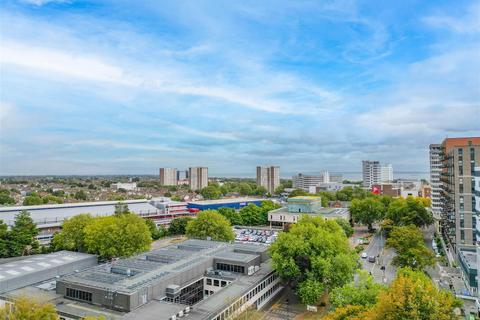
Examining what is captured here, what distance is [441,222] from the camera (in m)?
56.4

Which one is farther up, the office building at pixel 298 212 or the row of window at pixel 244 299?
the office building at pixel 298 212

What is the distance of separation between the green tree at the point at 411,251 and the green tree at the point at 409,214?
21.6 metres

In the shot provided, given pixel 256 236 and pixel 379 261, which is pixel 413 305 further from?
pixel 256 236

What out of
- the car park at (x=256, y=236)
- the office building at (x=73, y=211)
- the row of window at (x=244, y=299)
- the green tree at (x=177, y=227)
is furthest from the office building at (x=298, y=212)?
the row of window at (x=244, y=299)

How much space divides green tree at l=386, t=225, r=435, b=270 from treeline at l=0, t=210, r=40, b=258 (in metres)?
42.4

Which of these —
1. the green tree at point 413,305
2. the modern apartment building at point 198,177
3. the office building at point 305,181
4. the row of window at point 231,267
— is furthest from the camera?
the office building at point 305,181

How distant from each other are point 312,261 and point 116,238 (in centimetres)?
2083

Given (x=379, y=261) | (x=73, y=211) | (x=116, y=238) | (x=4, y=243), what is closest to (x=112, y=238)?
(x=116, y=238)

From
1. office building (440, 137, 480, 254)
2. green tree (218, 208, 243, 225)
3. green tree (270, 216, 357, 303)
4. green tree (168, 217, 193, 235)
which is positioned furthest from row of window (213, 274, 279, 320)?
green tree (218, 208, 243, 225)

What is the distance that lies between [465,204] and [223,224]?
95.0 ft

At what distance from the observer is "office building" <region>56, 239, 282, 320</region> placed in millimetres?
20609

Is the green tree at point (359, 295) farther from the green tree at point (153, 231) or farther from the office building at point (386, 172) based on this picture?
the office building at point (386, 172)

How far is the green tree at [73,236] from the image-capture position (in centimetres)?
3866

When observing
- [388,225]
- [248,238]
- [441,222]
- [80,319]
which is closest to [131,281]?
[80,319]
